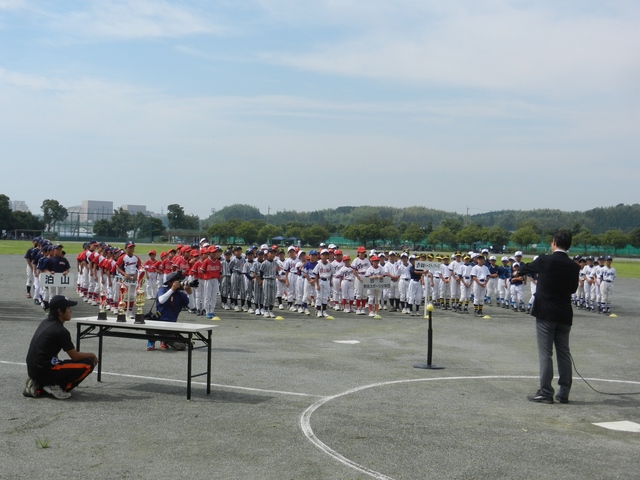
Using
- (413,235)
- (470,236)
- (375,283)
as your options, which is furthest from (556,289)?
(413,235)

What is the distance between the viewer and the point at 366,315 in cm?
2288

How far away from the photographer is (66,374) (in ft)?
30.9

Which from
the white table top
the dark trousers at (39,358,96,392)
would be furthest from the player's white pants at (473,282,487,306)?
the dark trousers at (39,358,96,392)

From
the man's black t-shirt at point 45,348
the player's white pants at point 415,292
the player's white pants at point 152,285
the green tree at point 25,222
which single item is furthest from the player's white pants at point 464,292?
the green tree at point 25,222

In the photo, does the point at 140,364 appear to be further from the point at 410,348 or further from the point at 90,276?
the point at 90,276

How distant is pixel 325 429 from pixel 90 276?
18642 millimetres

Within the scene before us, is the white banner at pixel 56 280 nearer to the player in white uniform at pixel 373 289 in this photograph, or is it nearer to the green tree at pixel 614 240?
the player in white uniform at pixel 373 289

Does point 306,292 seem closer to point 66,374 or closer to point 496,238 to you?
point 66,374

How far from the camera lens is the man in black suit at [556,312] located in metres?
10.1

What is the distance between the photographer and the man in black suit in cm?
1012

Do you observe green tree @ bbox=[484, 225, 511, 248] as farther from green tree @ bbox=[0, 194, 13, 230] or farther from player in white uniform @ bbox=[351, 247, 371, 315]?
player in white uniform @ bbox=[351, 247, 371, 315]

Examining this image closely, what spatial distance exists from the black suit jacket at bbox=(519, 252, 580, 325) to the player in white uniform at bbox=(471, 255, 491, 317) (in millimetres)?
13438

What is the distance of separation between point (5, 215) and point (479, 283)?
345ft

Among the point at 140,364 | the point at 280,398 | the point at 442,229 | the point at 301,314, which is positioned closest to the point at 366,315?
the point at 301,314
